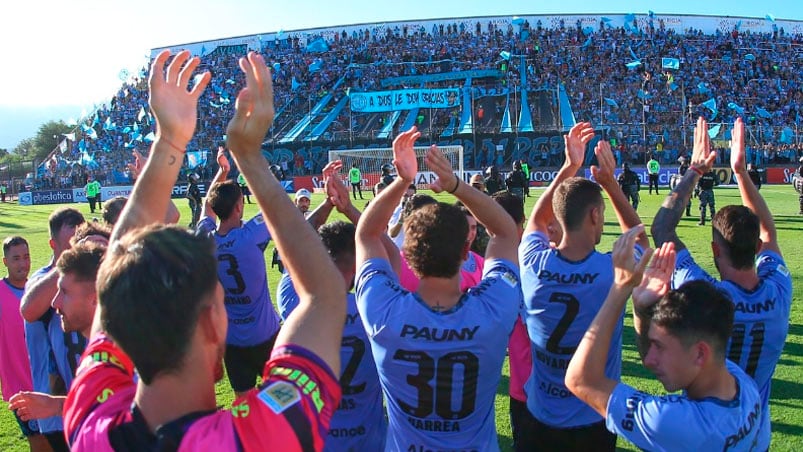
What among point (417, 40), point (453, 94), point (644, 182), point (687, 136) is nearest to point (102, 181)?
point (453, 94)

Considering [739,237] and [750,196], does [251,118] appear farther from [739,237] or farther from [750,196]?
[750,196]

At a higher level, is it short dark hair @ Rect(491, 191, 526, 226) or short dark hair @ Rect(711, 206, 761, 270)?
short dark hair @ Rect(711, 206, 761, 270)

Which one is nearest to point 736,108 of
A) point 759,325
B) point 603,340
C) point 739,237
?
point 739,237

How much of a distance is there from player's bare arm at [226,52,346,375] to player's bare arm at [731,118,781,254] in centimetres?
302

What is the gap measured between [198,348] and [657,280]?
5.94ft

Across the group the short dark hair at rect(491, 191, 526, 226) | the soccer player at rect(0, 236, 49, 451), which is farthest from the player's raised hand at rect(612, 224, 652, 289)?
the soccer player at rect(0, 236, 49, 451)

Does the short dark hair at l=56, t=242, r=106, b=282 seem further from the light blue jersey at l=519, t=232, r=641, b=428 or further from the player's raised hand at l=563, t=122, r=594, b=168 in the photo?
the player's raised hand at l=563, t=122, r=594, b=168

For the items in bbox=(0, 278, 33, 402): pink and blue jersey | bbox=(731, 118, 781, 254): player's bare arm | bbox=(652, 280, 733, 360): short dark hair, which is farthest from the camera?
bbox=(0, 278, 33, 402): pink and blue jersey

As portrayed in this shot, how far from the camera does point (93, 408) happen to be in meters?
1.75

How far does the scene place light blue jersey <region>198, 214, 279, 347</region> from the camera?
5.48 meters

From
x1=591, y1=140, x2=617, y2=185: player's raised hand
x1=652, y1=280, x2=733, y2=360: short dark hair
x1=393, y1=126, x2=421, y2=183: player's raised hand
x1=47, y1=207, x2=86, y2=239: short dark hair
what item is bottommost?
x1=652, y1=280, x2=733, y2=360: short dark hair

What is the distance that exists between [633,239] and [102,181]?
1932 inches

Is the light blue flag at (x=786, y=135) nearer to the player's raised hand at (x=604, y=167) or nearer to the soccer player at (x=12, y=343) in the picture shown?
the player's raised hand at (x=604, y=167)

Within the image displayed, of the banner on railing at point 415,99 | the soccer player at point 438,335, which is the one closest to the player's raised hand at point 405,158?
the soccer player at point 438,335
